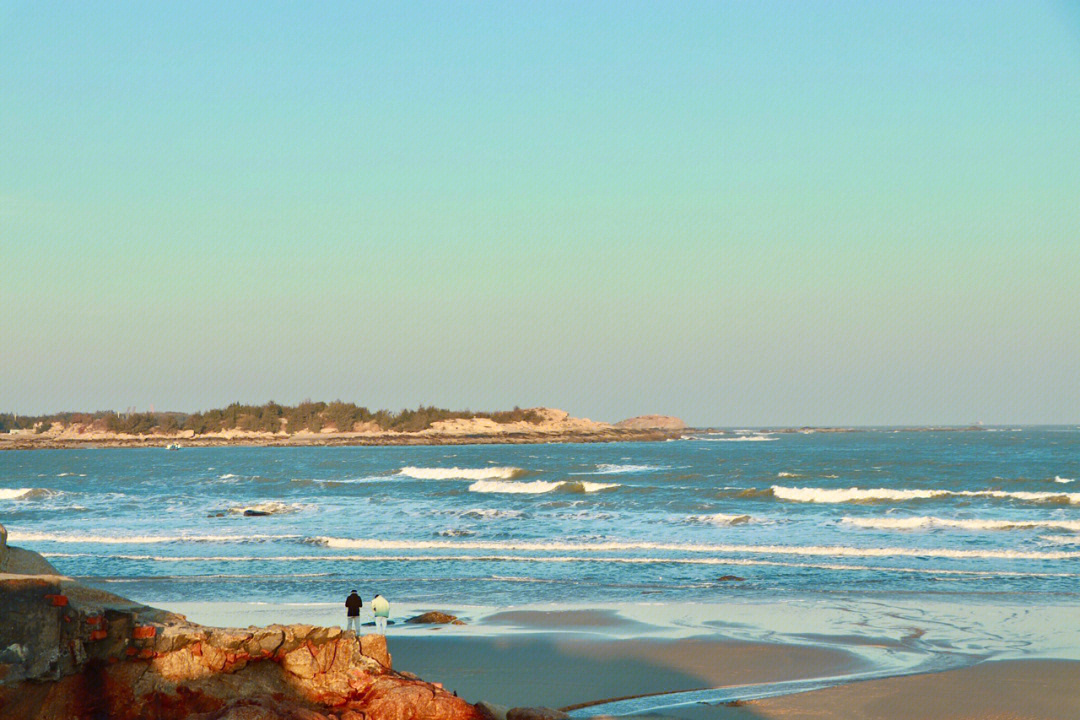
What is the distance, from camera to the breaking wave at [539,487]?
165 feet

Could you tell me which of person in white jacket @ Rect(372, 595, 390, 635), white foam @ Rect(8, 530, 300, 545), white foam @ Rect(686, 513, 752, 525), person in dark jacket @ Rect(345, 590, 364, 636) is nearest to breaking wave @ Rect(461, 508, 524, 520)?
white foam @ Rect(686, 513, 752, 525)

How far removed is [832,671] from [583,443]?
120945 millimetres

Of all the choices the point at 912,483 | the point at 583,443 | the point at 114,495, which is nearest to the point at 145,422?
the point at 583,443

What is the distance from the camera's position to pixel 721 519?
113ft

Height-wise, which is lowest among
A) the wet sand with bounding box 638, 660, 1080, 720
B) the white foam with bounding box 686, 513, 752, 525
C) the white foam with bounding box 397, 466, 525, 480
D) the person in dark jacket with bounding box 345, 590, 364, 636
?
the white foam with bounding box 397, 466, 525, 480

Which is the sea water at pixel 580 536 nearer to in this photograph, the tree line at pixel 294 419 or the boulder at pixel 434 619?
the boulder at pixel 434 619

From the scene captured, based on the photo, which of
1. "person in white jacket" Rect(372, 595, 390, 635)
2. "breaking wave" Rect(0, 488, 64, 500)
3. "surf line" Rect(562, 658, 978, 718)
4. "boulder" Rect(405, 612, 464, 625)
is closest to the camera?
"surf line" Rect(562, 658, 978, 718)

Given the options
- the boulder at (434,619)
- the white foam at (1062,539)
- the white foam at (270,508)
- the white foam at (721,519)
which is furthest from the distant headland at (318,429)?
the boulder at (434,619)

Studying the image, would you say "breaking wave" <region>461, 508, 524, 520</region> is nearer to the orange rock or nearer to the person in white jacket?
the person in white jacket

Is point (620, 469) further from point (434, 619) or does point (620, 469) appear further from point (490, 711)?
point (490, 711)

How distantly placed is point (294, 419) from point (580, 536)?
405ft

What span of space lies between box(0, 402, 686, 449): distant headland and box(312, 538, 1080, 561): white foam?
10037 centimetres

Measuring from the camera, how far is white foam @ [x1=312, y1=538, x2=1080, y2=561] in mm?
25500

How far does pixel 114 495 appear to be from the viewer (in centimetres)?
5081
